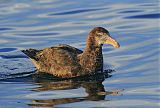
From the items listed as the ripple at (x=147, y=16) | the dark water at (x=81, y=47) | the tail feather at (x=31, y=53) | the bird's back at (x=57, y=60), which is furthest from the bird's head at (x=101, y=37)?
the ripple at (x=147, y=16)

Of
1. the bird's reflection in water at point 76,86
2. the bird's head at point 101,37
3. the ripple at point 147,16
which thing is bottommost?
the bird's reflection in water at point 76,86

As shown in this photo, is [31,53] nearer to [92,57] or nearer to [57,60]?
[57,60]

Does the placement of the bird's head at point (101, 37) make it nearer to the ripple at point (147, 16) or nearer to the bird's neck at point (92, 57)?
the bird's neck at point (92, 57)

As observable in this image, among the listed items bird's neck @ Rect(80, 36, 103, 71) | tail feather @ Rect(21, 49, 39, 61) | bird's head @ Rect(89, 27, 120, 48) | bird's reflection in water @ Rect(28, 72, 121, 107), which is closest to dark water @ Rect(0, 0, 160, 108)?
bird's reflection in water @ Rect(28, 72, 121, 107)

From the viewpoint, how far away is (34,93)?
638 inches

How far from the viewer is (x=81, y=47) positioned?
69.0 feet

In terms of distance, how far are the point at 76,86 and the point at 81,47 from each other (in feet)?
13.3

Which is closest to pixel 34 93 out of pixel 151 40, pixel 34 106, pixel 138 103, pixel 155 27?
pixel 34 106

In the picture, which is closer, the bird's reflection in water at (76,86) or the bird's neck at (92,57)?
the bird's reflection in water at (76,86)

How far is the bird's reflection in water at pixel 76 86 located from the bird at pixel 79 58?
0.90 ft

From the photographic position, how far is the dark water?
51.4 ft

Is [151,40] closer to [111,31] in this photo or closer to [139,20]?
[111,31]

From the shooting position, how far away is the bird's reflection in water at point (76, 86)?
15.4m

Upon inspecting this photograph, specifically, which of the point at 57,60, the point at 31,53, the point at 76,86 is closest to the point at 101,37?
the point at 57,60
